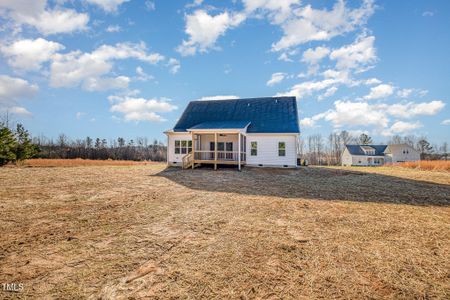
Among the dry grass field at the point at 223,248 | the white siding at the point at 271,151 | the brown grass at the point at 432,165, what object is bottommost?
the dry grass field at the point at 223,248

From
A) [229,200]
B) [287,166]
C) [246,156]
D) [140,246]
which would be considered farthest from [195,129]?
[140,246]

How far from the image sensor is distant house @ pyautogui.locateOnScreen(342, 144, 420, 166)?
5441 cm

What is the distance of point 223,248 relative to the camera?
3.90 metres

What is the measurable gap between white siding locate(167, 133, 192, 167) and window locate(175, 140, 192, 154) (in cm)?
29

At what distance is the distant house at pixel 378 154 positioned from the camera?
5441 centimetres

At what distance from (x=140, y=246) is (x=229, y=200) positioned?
3.94 m

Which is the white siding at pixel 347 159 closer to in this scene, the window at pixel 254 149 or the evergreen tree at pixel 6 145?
the window at pixel 254 149

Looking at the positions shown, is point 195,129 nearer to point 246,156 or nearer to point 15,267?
point 246,156

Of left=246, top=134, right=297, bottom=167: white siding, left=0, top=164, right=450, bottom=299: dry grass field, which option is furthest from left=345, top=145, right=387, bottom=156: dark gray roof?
left=0, top=164, right=450, bottom=299: dry grass field

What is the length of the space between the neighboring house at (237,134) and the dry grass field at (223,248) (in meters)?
10.9

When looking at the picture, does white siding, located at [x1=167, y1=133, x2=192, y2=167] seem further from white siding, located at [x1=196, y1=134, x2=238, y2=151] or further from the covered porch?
white siding, located at [x1=196, y1=134, x2=238, y2=151]

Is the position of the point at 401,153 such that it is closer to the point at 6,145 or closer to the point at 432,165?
the point at 432,165

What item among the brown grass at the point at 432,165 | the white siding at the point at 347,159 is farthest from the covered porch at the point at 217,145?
the white siding at the point at 347,159

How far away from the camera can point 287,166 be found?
61.0ft
